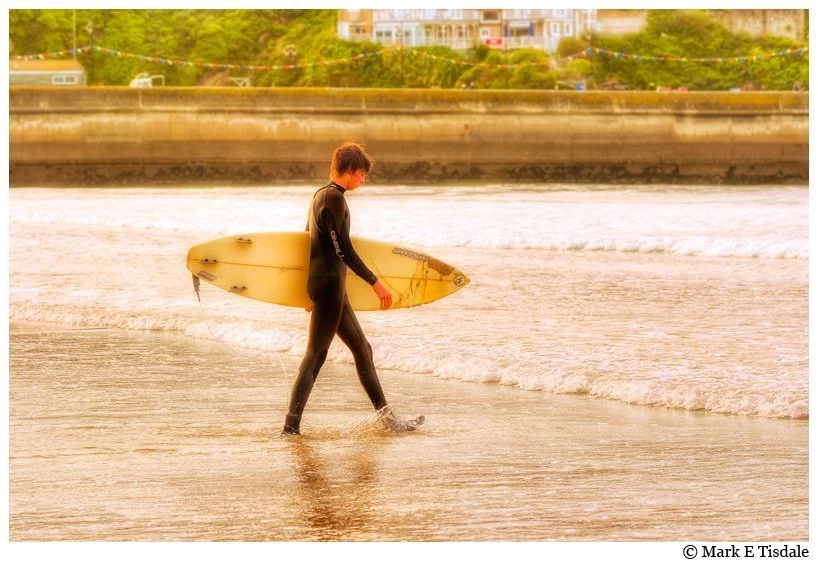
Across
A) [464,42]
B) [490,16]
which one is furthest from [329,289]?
[490,16]

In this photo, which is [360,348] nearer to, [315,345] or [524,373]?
[315,345]

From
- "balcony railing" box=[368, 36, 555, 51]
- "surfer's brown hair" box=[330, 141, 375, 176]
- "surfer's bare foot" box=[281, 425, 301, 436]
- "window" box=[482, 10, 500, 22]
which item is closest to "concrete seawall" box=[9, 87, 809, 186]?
"balcony railing" box=[368, 36, 555, 51]

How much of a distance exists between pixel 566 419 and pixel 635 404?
2.00 feet

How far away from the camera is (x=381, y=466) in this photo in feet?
17.0

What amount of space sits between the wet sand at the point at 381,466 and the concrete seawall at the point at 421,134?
3036 centimetres

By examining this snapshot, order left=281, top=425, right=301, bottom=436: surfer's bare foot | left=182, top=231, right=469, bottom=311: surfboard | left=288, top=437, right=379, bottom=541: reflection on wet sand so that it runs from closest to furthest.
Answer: left=288, top=437, right=379, bottom=541: reflection on wet sand < left=281, top=425, right=301, bottom=436: surfer's bare foot < left=182, top=231, right=469, bottom=311: surfboard

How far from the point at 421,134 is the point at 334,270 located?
107 ft

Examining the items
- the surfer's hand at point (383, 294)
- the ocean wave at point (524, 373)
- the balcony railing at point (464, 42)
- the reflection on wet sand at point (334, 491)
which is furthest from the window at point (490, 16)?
the reflection on wet sand at point (334, 491)

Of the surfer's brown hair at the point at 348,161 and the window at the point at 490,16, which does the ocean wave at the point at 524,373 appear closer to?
the surfer's brown hair at the point at 348,161

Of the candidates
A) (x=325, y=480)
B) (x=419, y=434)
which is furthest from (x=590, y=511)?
(x=419, y=434)

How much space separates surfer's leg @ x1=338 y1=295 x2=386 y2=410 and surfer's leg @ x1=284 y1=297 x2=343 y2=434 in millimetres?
68

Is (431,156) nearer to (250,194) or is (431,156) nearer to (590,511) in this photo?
(250,194)

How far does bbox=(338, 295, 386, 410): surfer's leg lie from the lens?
5539 mm

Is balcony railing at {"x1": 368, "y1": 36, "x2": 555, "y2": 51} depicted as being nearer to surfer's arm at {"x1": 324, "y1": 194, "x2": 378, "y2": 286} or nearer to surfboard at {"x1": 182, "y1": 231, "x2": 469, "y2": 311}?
Answer: surfboard at {"x1": 182, "y1": 231, "x2": 469, "y2": 311}
